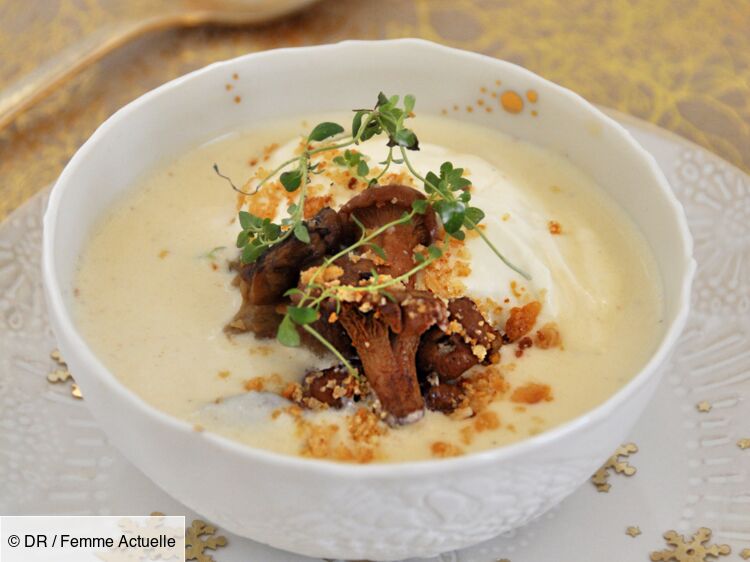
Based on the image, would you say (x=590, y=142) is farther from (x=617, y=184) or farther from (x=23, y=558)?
(x=23, y=558)

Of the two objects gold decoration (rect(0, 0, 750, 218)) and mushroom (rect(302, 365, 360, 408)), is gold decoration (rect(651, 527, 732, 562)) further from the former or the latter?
gold decoration (rect(0, 0, 750, 218))

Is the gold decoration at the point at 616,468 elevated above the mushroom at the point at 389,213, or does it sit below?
below

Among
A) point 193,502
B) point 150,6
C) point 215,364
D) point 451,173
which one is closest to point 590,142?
point 451,173

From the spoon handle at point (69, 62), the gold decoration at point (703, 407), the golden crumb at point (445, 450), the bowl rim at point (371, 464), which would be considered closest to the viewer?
the bowl rim at point (371, 464)

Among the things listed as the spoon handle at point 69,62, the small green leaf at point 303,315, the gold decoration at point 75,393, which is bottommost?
the small green leaf at point 303,315

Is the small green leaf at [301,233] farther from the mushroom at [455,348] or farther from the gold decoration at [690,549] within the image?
the gold decoration at [690,549]

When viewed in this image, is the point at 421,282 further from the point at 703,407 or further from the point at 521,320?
the point at 703,407

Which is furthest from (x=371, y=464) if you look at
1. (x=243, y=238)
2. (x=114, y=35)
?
(x=114, y=35)

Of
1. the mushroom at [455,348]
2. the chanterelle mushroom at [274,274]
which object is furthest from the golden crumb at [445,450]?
the chanterelle mushroom at [274,274]
